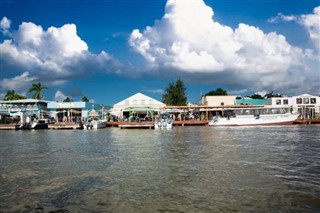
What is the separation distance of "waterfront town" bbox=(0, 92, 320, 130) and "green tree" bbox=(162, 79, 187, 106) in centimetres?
667

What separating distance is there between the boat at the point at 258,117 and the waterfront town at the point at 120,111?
379 centimetres

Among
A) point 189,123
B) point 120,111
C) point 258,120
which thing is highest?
point 120,111

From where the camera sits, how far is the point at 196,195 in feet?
28.5

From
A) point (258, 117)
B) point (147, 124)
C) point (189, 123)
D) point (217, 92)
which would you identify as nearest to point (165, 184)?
point (147, 124)

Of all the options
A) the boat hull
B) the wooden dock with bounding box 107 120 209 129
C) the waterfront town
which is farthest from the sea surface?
the waterfront town

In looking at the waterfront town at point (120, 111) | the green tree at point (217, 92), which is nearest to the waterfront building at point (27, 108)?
the waterfront town at point (120, 111)

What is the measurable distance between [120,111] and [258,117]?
3054 centimetres

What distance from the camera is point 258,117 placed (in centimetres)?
5056

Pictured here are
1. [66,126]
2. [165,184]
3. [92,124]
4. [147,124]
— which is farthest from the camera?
[66,126]

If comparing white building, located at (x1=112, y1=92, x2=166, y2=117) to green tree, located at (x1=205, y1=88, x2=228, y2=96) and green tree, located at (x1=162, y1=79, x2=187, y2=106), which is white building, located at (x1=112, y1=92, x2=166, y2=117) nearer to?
green tree, located at (x1=162, y1=79, x2=187, y2=106)

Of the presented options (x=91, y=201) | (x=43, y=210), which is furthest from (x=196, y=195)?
(x=43, y=210)

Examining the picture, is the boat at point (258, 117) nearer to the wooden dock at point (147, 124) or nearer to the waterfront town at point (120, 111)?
the wooden dock at point (147, 124)

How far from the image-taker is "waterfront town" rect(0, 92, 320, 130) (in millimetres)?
56906

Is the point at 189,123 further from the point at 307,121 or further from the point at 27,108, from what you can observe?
the point at 27,108
